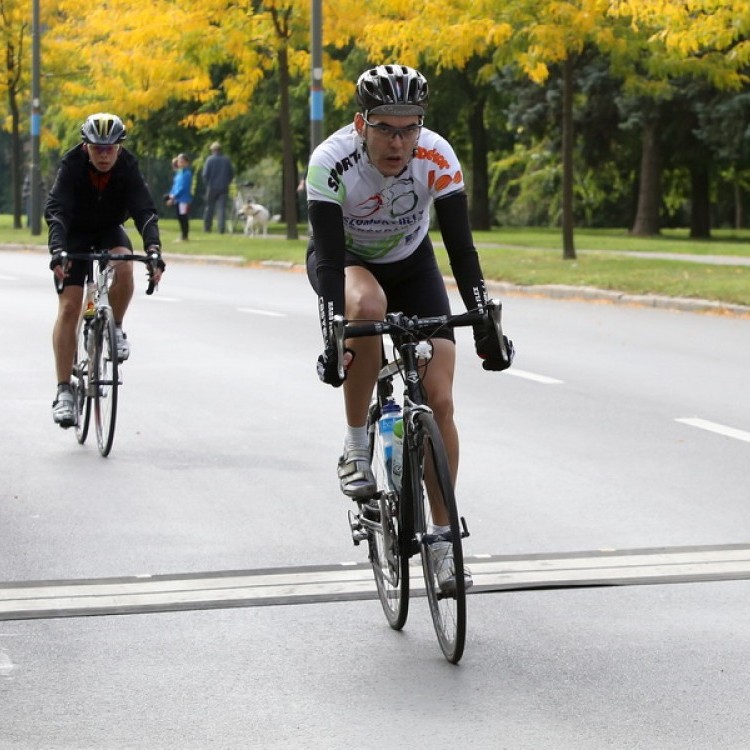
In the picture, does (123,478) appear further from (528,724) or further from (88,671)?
(528,724)

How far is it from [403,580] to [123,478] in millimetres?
3460

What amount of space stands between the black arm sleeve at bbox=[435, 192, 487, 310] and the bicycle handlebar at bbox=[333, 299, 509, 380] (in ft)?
0.66

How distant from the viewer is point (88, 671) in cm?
549

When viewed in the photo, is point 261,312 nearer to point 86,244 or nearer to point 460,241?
point 86,244

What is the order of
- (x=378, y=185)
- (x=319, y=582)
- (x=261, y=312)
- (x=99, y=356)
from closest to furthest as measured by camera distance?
(x=378, y=185), (x=319, y=582), (x=99, y=356), (x=261, y=312)

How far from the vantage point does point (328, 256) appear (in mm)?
5969

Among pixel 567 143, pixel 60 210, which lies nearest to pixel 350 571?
pixel 60 210

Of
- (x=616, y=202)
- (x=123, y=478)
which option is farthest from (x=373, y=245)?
(x=616, y=202)

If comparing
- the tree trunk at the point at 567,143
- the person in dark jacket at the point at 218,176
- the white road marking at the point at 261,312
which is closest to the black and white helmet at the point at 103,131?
the white road marking at the point at 261,312

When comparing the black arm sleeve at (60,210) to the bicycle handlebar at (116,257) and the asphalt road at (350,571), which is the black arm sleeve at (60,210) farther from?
the asphalt road at (350,571)

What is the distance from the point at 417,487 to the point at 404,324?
0.50 m

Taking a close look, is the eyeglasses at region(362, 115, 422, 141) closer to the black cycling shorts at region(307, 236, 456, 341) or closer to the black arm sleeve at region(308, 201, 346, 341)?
the black arm sleeve at region(308, 201, 346, 341)

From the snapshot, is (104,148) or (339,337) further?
(104,148)

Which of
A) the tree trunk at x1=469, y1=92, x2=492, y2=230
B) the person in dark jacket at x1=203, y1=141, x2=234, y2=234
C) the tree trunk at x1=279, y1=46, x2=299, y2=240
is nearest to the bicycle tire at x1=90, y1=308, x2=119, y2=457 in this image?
the tree trunk at x1=279, y1=46, x2=299, y2=240
